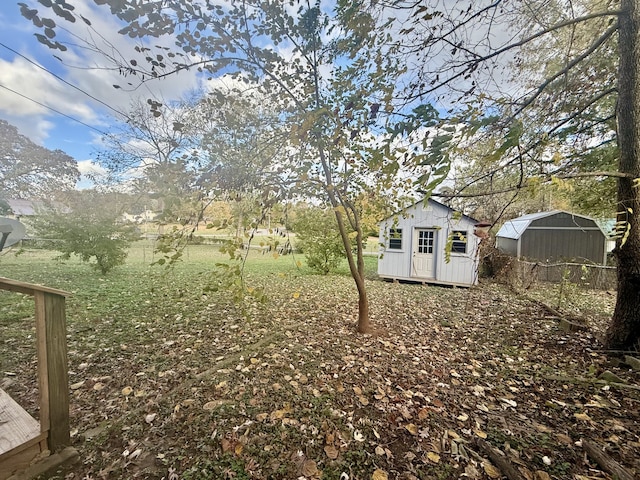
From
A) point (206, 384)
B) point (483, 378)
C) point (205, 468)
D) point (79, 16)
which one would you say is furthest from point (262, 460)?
point (79, 16)

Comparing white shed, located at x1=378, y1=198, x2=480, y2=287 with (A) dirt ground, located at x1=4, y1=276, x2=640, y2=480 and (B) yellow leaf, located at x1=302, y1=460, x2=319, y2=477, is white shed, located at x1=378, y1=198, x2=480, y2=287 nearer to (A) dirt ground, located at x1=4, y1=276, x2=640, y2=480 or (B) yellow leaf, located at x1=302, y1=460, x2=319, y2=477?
(A) dirt ground, located at x1=4, y1=276, x2=640, y2=480

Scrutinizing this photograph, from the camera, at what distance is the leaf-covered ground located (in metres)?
1.69

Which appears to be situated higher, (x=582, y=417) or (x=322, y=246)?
(x=322, y=246)

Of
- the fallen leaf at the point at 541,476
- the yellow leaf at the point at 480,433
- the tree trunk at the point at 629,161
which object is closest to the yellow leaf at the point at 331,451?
the yellow leaf at the point at 480,433

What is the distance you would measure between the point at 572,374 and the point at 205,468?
11.3 ft

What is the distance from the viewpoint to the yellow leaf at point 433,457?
1707 millimetres

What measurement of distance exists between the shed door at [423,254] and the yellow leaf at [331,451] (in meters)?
7.01

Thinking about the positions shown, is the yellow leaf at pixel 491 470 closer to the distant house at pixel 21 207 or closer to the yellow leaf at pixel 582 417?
the yellow leaf at pixel 582 417

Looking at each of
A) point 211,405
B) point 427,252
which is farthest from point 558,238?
point 211,405

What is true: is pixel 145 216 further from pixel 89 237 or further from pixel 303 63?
pixel 89 237

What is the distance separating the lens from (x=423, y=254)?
8.18m

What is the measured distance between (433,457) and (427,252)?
7.00 m

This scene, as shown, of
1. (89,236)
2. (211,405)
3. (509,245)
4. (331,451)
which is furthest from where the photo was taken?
(509,245)

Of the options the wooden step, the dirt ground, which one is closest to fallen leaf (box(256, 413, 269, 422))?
the dirt ground
